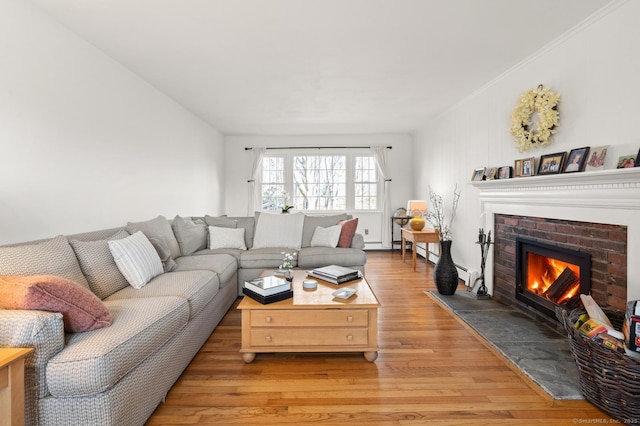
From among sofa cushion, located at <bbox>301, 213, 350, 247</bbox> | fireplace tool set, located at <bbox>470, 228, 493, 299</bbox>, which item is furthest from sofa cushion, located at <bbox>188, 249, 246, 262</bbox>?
fireplace tool set, located at <bbox>470, 228, 493, 299</bbox>

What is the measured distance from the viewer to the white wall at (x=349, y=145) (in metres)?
6.38

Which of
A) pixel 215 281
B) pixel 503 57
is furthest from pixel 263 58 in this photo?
pixel 503 57

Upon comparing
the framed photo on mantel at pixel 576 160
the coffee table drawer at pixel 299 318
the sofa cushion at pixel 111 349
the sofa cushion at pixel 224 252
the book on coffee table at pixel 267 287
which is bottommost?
the coffee table drawer at pixel 299 318

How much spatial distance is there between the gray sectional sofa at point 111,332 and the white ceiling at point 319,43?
1.64 meters

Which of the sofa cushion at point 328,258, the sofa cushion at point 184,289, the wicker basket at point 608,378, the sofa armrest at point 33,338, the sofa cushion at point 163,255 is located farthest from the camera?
the sofa cushion at point 328,258

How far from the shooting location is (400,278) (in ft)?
13.8

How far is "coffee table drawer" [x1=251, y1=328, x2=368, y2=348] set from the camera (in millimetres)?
2062

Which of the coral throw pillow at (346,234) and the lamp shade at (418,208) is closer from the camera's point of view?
the coral throw pillow at (346,234)

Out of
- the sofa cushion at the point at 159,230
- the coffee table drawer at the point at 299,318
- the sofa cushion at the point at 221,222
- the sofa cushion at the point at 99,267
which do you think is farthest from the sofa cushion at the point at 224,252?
the coffee table drawer at the point at 299,318

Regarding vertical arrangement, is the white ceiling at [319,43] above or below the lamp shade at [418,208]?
above

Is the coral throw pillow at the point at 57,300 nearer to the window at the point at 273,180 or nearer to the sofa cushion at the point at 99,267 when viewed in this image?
the sofa cushion at the point at 99,267

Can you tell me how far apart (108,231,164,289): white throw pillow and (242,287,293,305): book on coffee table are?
815 mm

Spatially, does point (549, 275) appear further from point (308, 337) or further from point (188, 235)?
point (188, 235)

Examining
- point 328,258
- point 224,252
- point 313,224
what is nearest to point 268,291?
point 328,258
